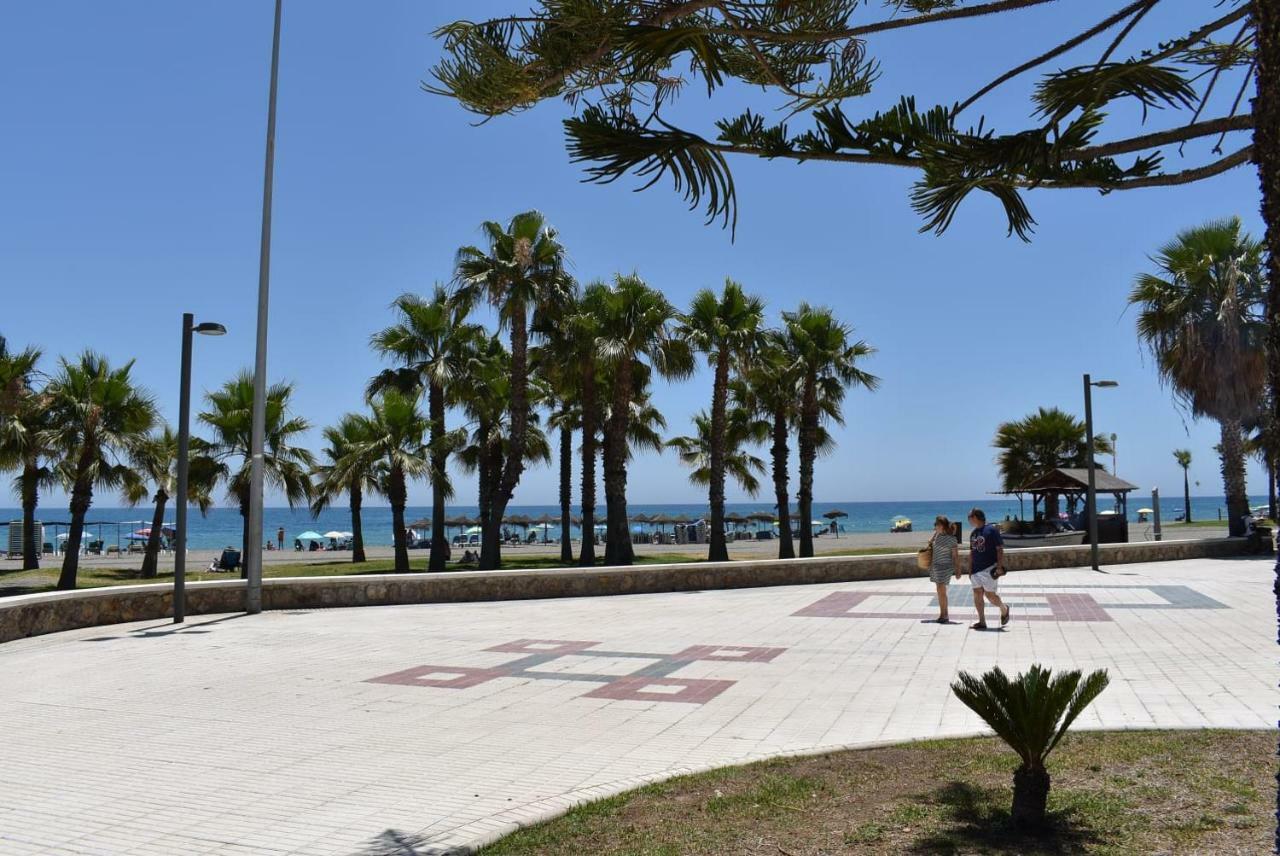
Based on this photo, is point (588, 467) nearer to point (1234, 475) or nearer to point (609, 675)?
point (1234, 475)

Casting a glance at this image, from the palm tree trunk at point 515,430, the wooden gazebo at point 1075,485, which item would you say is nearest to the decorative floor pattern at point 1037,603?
the palm tree trunk at point 515,430

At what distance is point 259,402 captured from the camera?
52.7 ft

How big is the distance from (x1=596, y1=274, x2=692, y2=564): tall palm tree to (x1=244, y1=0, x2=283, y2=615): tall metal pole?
12.4 metres

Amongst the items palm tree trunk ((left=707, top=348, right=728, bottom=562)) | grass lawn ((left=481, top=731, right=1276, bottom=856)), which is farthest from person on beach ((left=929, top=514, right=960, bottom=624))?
palm tree trunk ((left=707, top=348, right=728, bottom=562))

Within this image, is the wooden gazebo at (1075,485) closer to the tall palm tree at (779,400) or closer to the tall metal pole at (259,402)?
the tall palm tree at (779,400)

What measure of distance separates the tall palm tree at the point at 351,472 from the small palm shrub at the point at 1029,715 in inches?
1138

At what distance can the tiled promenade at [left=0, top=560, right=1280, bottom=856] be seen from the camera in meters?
5.47

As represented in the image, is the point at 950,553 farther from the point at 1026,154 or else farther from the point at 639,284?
the point at 639,284

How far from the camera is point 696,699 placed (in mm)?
8570

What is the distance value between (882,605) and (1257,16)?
13812 mm

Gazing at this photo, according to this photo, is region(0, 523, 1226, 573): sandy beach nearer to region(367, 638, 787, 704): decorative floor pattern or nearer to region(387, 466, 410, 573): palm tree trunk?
region(387, 466, 410, 573): palm tree trunk

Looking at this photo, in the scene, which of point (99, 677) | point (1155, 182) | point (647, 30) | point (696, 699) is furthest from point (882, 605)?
point (647, 30)

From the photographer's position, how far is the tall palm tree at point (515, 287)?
26.9 meters

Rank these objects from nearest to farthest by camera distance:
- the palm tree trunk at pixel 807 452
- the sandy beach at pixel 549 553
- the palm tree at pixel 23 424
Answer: the palm tree at pixel 23 424, the palm tree trunk at pixel 807 452, the sandy beach at pixel 549 553
